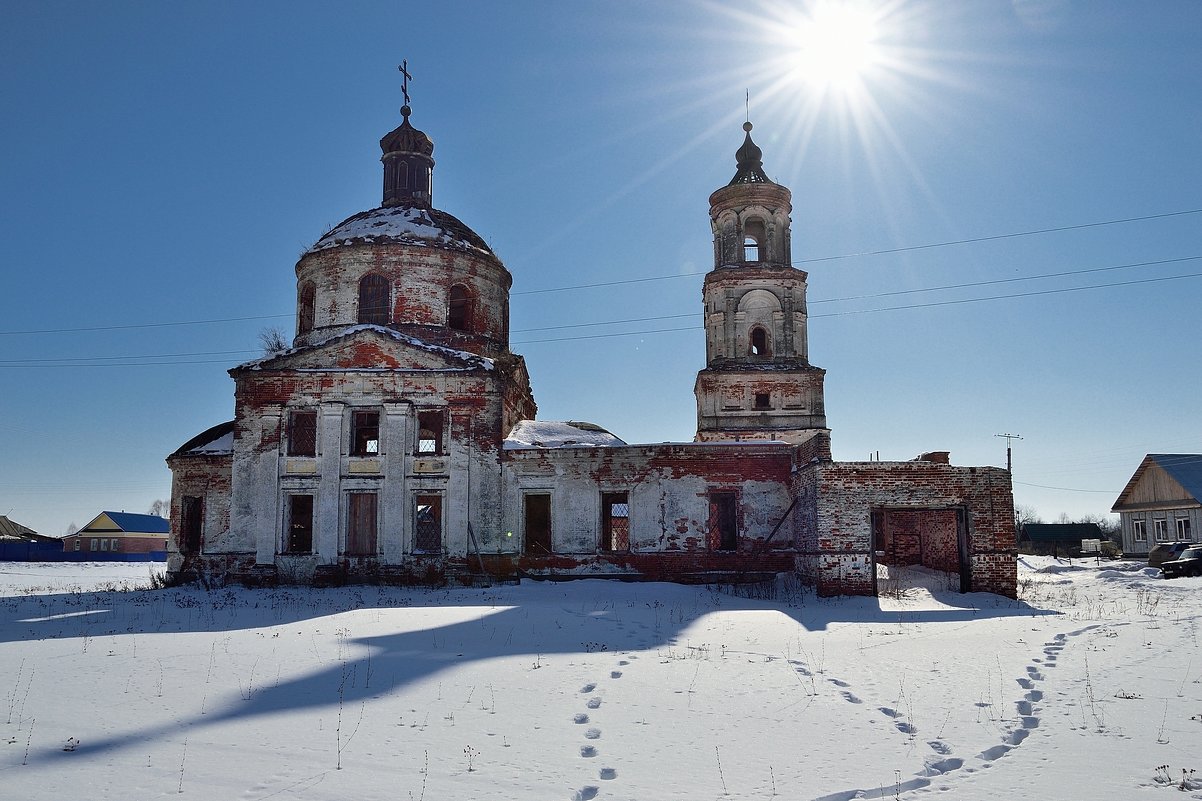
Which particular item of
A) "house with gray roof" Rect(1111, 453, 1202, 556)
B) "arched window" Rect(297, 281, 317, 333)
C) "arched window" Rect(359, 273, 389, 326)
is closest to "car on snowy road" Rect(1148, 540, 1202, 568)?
"house with gray roof" Rect(1111, 453, 1202, 556)

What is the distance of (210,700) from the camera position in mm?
6824

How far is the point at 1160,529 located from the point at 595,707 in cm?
3737

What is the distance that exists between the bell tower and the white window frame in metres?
19.4

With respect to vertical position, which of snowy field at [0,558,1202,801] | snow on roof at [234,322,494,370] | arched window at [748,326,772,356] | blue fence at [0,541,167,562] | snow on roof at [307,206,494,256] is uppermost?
snow on roof at [307,206,494,256]

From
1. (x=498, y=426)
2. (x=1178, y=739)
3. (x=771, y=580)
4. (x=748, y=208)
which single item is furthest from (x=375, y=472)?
(x=1178, y=739)

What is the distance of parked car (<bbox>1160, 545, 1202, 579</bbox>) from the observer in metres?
24.3

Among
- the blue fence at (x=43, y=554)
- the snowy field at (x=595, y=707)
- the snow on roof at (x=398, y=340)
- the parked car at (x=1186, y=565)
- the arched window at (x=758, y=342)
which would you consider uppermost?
the arched window at (x=758, y=342)

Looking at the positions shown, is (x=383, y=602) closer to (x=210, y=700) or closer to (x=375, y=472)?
(x=375, y=472)

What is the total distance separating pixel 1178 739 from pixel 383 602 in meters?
12.7

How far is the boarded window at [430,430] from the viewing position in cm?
2088

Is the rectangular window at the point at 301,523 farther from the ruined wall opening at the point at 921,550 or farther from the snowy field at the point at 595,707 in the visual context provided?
the ruined wall opening at the point at 921,550

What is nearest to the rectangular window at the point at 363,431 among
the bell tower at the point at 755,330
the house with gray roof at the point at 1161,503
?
the bell tower at the point at 755,330

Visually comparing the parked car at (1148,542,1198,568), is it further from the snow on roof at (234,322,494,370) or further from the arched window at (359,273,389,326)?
the arched window at (359,273,389,326)

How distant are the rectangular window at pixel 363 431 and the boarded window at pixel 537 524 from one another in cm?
383
